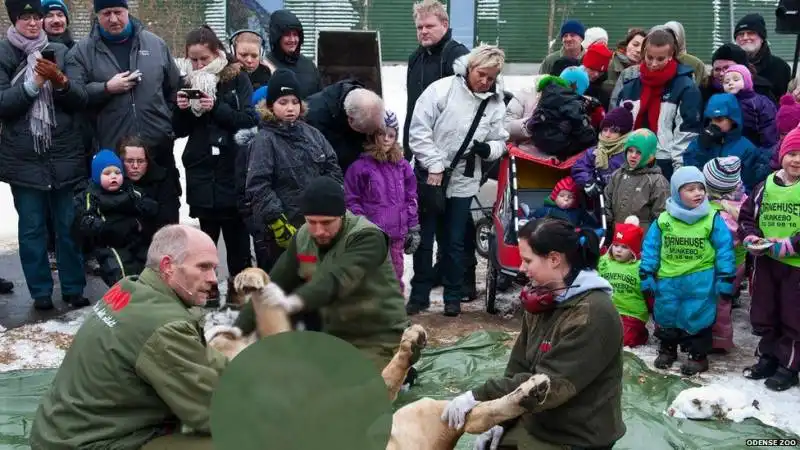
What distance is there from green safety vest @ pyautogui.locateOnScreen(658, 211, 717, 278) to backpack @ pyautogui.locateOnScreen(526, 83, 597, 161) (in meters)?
1.38

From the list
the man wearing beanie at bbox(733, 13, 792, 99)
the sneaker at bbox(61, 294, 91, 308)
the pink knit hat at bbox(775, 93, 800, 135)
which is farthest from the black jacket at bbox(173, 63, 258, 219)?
the man wearing beanie at bbox(733, 13, 792, 99)

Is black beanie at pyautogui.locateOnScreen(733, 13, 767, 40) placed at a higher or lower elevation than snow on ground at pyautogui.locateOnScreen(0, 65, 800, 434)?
higher

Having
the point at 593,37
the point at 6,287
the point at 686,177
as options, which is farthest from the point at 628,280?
the point at 6,287

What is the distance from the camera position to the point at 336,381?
317 centimetres

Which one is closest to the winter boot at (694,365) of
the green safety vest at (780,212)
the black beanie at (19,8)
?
the green safety vest at (780,212)

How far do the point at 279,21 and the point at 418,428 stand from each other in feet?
14.6

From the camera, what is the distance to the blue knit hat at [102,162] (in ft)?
21.6

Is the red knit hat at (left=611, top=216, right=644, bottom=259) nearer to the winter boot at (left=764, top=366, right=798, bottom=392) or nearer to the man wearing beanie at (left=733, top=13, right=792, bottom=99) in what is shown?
the winter boot at (left=764, top=366, right=798, bottom=392)

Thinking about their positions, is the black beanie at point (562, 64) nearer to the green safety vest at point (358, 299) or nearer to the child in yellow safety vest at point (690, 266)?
the child in yellow safety vest at point (690, 266)

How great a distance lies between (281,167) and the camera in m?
6.48

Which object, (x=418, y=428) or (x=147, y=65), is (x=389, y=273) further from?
(x=147, y=65)

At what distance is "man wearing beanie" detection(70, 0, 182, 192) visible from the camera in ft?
23.3

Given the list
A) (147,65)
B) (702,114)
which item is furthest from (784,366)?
(147,65)

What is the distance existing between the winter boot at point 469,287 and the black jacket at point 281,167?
193cm
